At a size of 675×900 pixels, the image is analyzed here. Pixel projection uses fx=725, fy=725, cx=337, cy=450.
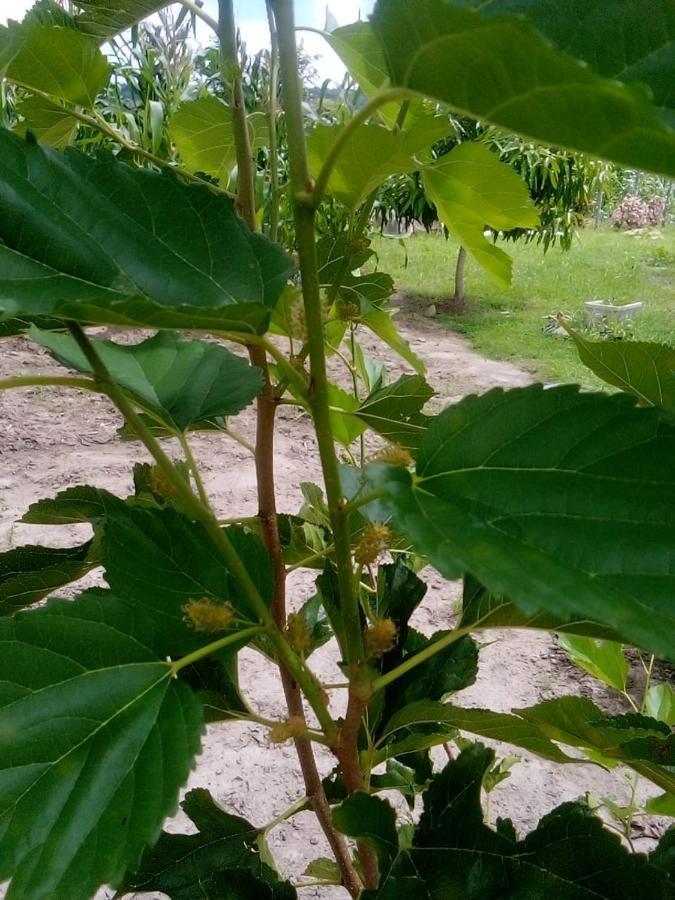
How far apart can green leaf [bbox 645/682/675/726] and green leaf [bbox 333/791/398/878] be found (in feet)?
1.37

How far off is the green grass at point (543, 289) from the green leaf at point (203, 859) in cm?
194

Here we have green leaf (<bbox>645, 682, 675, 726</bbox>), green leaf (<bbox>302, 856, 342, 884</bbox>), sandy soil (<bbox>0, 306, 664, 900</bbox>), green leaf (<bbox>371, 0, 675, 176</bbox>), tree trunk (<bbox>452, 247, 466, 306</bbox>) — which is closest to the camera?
green leaf (<bbox>371, 0, 675, 176</bbox>)

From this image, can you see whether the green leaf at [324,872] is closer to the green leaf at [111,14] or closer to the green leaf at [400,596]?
the green leaf at [400,596]

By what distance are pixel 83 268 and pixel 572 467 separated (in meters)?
0.18

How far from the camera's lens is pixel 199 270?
0.86 feet

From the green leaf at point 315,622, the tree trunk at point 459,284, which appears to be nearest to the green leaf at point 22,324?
the green leaf at point 315,622

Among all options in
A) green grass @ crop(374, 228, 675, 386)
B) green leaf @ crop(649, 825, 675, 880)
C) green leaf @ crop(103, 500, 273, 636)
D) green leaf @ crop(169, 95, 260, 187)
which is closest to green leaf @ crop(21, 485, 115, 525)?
green leaf @ crop(103, 500, 273, 636)

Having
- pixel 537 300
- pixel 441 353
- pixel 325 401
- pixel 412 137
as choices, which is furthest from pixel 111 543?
pixel 537 300

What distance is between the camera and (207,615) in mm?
265

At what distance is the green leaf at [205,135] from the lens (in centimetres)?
43

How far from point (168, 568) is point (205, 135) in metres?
0.30

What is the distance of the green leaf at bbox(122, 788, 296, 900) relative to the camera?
371mm

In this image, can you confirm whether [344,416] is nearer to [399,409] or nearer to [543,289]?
[399,409]

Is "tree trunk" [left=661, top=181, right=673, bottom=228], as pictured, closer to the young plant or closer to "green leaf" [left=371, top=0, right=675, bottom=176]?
the young plant
